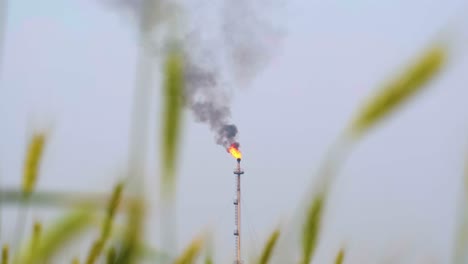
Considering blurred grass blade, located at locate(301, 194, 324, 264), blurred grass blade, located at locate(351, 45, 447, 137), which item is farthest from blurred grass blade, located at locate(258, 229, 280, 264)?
blurred grass blade, located at locate(351, 45, 447, 137)

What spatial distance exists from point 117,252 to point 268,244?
5.5 inches

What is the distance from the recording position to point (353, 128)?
316 mm

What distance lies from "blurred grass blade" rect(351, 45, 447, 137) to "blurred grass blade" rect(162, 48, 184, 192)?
13 cm

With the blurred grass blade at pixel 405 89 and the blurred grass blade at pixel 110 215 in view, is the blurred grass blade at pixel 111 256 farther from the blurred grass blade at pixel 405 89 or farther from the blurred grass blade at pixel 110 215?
the blurred grass blade at pixel 405 89

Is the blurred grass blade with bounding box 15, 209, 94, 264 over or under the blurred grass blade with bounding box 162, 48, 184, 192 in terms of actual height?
under

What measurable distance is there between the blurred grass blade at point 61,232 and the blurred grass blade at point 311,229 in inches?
6.7

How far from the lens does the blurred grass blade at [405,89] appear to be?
1.01 feet

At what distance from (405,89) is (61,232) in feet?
0.91

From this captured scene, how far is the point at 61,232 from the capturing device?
0.32m

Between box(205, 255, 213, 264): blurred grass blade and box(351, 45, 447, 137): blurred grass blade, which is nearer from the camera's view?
box(351, 45, 447, 137): blurred grass blade

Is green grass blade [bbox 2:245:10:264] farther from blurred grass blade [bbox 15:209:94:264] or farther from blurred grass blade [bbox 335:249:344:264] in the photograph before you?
blurred grass blade [bbox 335:249:344:264]

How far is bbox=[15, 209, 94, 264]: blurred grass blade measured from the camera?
0.32 meters

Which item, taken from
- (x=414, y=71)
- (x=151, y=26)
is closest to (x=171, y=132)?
(x=151, y=26)

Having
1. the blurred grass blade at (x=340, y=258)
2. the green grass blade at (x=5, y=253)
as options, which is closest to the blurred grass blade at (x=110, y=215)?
the green grass blade at (x=5, y=253)
